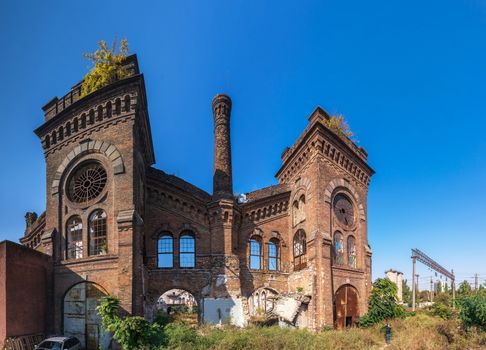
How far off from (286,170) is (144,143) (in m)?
10.5

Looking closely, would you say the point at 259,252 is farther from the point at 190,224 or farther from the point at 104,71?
the point at 104,71

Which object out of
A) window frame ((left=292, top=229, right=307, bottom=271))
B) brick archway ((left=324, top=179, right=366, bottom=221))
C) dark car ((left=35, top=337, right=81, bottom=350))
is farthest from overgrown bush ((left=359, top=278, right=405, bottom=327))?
dark car ((left=35, top=337, right=81, bottom=350))

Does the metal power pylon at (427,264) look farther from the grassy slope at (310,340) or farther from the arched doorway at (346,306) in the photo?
the grassy slope at (310,340)

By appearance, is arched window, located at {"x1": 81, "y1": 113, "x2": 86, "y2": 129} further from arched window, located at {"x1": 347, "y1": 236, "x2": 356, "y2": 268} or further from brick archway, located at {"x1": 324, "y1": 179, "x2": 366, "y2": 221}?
arched window, located at {"x1": 347, "y1": 236, "x2": 356, "y2": 268}

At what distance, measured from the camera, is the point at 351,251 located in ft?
74.1

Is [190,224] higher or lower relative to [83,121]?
lower

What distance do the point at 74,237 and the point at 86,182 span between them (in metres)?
2.71

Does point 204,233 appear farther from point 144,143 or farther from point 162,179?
point 144,143

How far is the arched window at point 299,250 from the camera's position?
21.6 m

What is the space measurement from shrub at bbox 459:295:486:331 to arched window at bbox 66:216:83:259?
1766 cm

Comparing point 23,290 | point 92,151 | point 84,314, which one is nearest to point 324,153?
point 92,151

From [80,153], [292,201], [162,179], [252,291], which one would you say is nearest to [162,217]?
[162,179]

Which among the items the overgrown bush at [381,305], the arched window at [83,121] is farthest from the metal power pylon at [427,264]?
the arched window at [83,121]

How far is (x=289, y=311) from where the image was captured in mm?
19656
